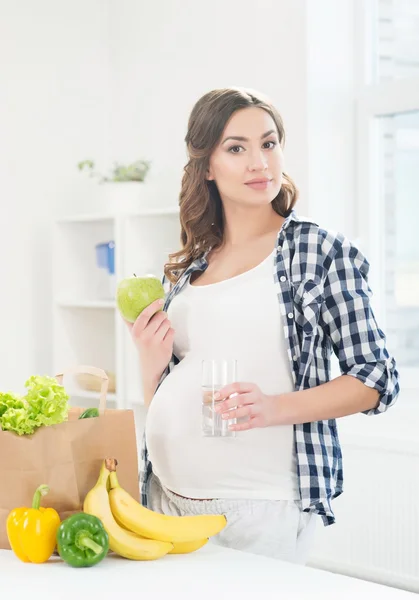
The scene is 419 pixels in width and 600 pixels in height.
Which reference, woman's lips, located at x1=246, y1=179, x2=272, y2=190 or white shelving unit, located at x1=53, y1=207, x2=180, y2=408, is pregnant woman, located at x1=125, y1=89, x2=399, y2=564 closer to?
woman's lips, located at x1=246, y1=179, x2=272, y2=190

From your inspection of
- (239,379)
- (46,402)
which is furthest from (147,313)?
(46,402)

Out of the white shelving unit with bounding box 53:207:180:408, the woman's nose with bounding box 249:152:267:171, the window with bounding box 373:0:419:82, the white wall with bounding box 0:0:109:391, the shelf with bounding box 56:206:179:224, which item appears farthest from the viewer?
the white wall with bounding box 0:0:109:391

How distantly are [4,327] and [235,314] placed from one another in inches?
86.0

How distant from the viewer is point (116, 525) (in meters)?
1.46

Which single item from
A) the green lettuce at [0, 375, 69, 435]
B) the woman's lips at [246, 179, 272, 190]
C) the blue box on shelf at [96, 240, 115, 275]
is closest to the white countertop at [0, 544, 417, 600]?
the green lettuce at [0, 375, 69, 435]

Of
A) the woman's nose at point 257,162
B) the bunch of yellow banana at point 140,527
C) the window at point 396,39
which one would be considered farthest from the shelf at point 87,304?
Result: the bunch of yellow banana at point 140,527

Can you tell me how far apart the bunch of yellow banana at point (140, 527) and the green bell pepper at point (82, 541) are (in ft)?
0.11

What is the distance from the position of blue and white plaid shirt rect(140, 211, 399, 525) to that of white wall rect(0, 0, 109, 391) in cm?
223

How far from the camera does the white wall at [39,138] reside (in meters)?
3.71

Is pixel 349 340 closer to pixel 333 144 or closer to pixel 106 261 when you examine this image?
pixel 333 144

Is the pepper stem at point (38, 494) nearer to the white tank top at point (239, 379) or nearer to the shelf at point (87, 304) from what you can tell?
the white tank top at point (239, 379)

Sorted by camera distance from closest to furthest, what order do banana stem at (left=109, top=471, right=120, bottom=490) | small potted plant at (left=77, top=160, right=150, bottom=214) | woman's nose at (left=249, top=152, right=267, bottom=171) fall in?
banana stem at (left=109, top=471, right=120, bottom=490), woman's nose at (left=249, top=152, right=267, bottom=171), small potted plant at (left=77, top=160, right=150, bottom=214)

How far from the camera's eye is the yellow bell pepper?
1.42 metres

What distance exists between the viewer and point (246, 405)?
1536 mm
